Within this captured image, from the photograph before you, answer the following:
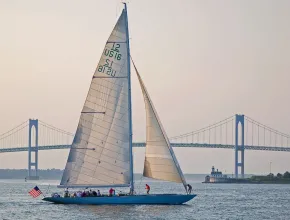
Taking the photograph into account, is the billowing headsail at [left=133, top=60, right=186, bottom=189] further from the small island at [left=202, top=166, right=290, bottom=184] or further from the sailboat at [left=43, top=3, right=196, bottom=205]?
the small island at [left=202, top=166, right=290, bottom=184]

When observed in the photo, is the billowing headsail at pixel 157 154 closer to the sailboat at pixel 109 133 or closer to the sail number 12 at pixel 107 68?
the sailboat at pixel 109 133

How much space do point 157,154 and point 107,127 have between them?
300 centimetres

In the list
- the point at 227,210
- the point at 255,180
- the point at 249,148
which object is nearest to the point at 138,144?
the point at 249,148

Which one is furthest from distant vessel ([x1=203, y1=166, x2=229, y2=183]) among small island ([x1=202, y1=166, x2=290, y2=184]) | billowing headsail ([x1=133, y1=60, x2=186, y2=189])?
billowing headsail ([x1=133, y1=60, x2=186, y2=189])

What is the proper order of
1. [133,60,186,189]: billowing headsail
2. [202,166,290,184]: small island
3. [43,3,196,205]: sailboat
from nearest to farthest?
[43,3,196,205]: sailboat, [133,60,186,189]: billowing headsail, [202,166,290,184]: small island

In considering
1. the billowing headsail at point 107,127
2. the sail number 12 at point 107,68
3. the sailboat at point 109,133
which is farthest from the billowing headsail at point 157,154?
the sail number 12 at point 107,68

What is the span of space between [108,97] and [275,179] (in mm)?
102428

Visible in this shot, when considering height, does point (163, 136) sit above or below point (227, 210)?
above

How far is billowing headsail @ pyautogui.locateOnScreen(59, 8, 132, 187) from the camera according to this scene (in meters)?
49.3

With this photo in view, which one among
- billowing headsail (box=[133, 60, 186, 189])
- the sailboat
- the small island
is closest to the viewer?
the sailboat

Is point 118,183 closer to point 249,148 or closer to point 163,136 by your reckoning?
point 163,136

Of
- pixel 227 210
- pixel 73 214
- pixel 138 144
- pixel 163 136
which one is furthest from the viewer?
pixel 138 144

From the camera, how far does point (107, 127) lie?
49.6 metres

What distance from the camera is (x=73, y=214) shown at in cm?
4706
